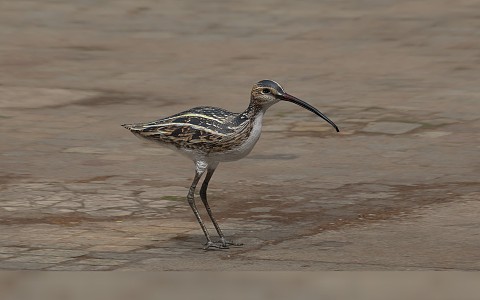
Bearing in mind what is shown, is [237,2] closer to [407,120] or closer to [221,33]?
[221,33]

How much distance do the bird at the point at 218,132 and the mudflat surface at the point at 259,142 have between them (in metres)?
0.67

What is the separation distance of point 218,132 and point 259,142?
4.44 meters

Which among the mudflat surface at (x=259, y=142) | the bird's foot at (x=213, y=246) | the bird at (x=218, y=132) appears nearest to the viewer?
the bird at (x=218, y=132)

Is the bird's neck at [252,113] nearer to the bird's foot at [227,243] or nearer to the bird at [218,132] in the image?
the bird at [218,132]

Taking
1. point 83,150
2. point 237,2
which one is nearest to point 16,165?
point 83,150

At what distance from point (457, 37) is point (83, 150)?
26.1ft

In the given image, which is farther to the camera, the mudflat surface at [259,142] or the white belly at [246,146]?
the mudflat surface at [259,142]

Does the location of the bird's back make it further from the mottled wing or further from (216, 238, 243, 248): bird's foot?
(216, 238, 243, 248): bird's foot

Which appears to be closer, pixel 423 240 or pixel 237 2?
pixel 423 240

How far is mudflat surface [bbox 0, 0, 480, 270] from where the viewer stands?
11148 millimetres

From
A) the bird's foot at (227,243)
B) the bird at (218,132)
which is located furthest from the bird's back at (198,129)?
the bird's foot at (227,243)

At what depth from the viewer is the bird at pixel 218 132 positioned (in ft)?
35.7

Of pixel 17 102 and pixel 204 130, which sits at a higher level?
pixel 204 130

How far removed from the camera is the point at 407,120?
16.2 m
